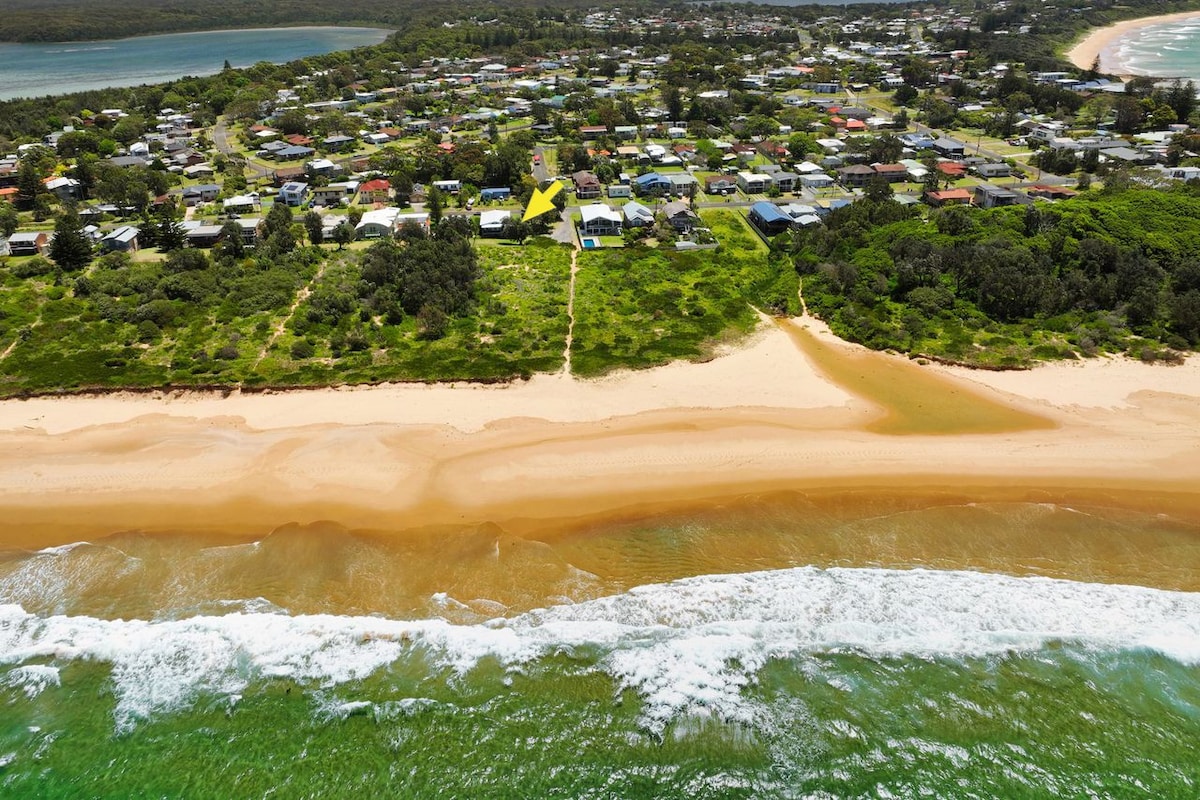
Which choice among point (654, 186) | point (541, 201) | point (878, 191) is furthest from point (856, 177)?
point (541, 201)

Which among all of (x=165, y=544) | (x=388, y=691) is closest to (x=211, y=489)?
(x=165, y=544)

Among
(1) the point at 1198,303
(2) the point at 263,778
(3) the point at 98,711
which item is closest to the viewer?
(2) the point at 263,778

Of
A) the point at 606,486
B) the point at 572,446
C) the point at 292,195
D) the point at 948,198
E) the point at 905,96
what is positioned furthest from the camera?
the point at 905,96

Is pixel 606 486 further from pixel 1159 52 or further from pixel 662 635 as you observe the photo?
pixel 1159 52

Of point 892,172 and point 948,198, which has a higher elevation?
point 892,172

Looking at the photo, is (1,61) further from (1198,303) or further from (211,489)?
(1198,303)

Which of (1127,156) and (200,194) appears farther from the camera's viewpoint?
(1127,156)

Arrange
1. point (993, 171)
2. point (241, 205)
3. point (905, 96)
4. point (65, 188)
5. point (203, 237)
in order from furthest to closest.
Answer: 1. point (905, 96)
2. point (65, 188)
3. point (993, 171)
4. point (241, 205)
5. point (203, 237)
